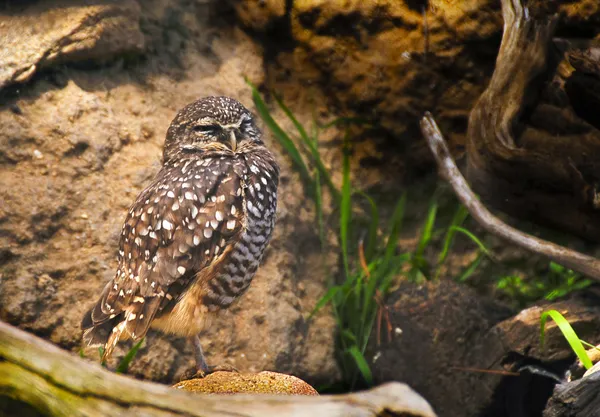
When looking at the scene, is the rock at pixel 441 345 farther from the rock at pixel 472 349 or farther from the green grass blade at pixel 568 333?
the green grass blade at pixel 568 333

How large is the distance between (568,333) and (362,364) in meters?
0.97

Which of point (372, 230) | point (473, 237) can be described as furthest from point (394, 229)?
point (473, 237)

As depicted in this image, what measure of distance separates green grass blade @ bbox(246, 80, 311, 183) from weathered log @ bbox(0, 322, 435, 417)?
1.87 meters

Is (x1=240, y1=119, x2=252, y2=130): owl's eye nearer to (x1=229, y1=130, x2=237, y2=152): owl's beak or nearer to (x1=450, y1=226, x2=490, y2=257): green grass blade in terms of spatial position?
(x1=229, y1=130, x2=237, y2=152): owl's beak

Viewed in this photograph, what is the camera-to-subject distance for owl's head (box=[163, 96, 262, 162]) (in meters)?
2.32

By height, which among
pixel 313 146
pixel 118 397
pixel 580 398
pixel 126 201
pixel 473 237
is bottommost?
pixel 473 237

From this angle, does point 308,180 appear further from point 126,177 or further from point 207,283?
point 207,283

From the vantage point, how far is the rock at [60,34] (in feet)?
9.20

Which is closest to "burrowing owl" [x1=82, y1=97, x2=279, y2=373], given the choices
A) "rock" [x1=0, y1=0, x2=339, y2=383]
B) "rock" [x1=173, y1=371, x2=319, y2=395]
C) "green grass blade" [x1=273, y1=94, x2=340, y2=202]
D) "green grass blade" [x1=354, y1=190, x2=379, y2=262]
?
"rock" [x1=173, y1=371, x2=319, y2=395]

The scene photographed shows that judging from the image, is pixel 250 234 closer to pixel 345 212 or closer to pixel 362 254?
pixel 345 212

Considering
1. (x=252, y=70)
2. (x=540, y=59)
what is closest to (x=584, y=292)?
(x=540, y=59)

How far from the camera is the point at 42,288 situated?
2592 millimetres

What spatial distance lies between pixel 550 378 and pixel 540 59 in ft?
4.36

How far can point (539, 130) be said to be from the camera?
3002 millimetres
